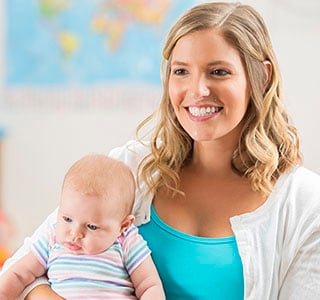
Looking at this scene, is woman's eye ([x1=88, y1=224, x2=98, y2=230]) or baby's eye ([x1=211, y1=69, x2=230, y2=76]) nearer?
woman's eye ([x1=88, y1=224, x2=98, y2=230])

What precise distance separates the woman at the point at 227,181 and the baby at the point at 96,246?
67 millimetres

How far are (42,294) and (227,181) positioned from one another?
0.54 meters

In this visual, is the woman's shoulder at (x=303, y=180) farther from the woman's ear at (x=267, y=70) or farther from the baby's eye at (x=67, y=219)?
the baby's eye at (x=67, y=219)

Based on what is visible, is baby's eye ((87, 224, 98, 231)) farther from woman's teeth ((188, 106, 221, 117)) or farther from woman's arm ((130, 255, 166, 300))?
woman's teeth ((188, 106, 221, 117))

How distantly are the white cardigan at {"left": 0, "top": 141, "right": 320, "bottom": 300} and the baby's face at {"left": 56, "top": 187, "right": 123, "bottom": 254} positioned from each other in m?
0.16

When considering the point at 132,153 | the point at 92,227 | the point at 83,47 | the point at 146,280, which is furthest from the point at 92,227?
the point at 83,47

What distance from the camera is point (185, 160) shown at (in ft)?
6.15

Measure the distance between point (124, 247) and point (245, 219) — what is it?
Answer: 30 centimetres

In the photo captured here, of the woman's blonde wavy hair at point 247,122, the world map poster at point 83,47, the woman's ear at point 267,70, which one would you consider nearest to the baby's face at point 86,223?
the woman's blonde wavy hair at point 247,122

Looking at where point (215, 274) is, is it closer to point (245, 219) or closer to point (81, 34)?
point (245, 219)

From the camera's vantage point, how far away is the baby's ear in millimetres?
1600

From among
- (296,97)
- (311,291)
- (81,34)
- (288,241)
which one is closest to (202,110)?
(288,241)

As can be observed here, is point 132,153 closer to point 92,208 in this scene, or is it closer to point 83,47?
point 92,208

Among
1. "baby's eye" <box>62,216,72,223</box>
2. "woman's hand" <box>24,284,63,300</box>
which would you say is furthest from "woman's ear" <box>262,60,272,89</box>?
"woman's hand" <box>24,284,63,300</box>
